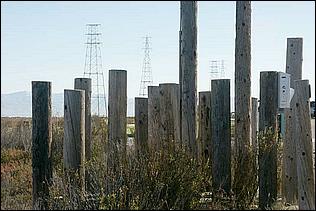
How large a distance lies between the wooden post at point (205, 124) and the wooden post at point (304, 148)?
264 centimetres

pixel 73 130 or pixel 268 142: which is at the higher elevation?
pixel 73 130

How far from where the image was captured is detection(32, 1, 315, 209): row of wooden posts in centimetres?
841

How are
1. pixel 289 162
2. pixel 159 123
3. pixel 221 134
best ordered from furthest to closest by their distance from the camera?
pixel 159 123, pixel 289 162, pixel 221 134

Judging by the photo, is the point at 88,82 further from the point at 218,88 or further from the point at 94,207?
the point at 94,207

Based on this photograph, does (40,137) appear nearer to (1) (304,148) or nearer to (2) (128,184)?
(2) (128,184)

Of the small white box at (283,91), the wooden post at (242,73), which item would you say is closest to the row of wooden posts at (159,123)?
the small white box at (283,91)

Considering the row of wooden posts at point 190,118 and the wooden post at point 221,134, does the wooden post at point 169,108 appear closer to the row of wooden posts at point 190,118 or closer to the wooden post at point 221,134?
the row of wooden posts at point 190,118

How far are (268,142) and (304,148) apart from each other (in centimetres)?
131

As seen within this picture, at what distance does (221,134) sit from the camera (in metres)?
9.02

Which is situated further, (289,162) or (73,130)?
(289,162)

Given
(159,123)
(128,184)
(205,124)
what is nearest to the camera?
(128,184)

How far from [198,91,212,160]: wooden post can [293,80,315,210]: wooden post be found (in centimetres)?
264

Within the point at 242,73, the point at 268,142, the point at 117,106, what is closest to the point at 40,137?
the point at 117,106

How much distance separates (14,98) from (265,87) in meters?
3.91
